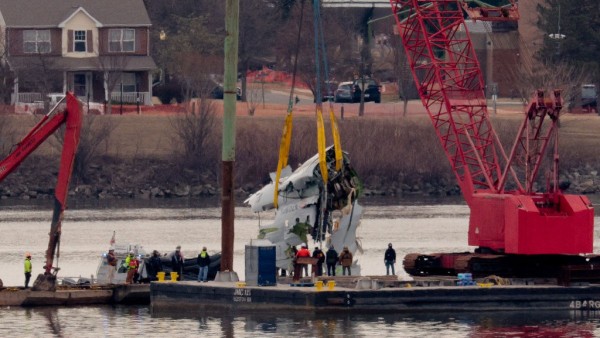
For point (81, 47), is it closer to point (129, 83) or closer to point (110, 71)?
point (129, 83)

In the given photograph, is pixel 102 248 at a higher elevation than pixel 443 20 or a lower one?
lower

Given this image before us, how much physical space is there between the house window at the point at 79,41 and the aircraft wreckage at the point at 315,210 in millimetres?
78356

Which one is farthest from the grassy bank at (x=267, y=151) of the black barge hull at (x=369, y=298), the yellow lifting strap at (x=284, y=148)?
the black barge hull at (x=369, y=298)

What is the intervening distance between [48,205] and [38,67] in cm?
2357

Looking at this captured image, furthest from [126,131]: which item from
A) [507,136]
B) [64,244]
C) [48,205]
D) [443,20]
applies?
[443,20]

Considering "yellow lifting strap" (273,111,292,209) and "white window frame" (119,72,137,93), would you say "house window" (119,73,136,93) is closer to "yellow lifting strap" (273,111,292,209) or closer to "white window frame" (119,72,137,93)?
"white window frame" (119,72,137,93)

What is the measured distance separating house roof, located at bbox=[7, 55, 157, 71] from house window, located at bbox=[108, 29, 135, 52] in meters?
1.59

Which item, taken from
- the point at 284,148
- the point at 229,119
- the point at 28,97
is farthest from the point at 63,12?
the point at 229,119

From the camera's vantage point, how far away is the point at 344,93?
14662 centimetres

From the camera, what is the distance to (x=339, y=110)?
461 feet

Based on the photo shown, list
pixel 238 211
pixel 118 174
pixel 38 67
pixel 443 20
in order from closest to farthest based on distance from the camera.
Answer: pixel 443 20 < pixel 238 211 < pixel 118 174 < pixel 38 67

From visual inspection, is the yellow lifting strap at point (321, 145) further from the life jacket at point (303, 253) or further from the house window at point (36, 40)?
the house window at point (36, 40)

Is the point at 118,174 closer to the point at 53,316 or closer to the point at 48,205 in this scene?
the point at 48,205

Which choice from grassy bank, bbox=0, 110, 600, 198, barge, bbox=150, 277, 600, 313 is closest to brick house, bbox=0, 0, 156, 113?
grassy bank, bbox=0, 110, 600, 198
